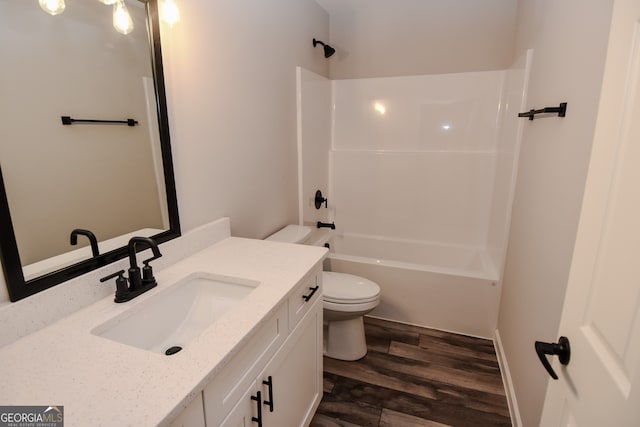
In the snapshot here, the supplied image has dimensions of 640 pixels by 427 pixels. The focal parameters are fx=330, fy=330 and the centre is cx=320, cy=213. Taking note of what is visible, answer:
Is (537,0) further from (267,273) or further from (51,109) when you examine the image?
(51,109)

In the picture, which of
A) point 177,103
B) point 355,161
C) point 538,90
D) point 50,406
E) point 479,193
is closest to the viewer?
point 50,406

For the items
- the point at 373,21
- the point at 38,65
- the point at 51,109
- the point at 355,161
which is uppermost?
the point at 373,21

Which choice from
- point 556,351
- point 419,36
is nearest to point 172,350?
point 556,351

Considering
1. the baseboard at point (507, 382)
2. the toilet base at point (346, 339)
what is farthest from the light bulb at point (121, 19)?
the baseboard at point (507, 382)

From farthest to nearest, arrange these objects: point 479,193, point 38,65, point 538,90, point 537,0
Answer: point 479,193
point 537,0
point 538,90
point 38,65

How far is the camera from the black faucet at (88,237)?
3.36ft

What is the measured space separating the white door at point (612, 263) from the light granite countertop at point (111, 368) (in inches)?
30.4

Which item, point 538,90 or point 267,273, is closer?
point 267,273

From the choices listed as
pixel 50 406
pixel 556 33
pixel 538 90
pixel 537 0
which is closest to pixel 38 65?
pixel 50 406

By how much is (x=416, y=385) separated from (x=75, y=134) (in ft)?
6.64

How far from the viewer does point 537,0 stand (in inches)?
71.9

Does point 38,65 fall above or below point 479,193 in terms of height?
above

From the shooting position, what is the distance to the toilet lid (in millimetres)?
2018

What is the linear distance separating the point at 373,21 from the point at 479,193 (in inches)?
68.1
